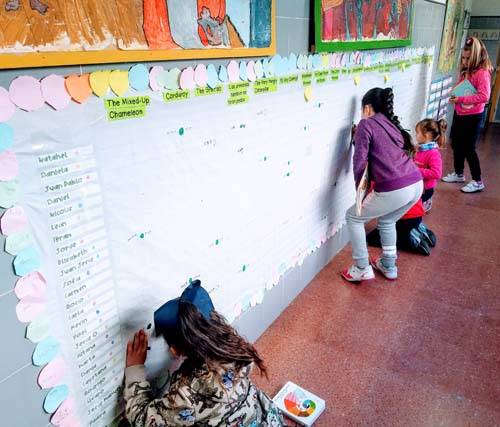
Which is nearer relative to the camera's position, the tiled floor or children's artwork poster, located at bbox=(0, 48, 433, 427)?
children's artwork poster, located at bbox=(0, 48, 433, 427)

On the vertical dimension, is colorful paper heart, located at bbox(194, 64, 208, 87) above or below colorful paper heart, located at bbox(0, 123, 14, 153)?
above

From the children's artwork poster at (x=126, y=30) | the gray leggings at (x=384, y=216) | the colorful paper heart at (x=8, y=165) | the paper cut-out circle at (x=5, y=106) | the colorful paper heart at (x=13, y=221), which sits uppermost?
the children's artwork poster at (x=126, y=30)

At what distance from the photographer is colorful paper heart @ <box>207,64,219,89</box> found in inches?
51.5

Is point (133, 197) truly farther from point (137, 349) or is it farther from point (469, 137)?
point (469, 137)

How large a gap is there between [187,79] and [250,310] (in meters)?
1.13

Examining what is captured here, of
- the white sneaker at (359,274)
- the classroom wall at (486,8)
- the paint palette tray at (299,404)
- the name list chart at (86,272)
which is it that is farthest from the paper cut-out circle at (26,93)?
the classroom wall at (486,8)

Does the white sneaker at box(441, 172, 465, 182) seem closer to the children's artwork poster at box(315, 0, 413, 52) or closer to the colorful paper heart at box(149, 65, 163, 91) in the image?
the children's artwork poster at box(315, 0, 413, 52)

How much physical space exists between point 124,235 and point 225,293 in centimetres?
65

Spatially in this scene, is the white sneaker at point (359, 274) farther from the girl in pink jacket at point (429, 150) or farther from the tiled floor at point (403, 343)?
the girl in pink jacket at point (429, 150)

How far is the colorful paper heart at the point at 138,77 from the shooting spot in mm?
1053

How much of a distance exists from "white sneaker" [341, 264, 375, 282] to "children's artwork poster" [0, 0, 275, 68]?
5.19 ft

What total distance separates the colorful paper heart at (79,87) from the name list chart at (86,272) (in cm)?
12

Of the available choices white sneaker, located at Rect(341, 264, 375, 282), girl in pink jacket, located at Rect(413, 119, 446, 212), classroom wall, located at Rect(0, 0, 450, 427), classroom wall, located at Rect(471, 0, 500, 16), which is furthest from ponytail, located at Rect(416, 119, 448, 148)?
classroom wall, located at Rect(471, 0, 500, 16)

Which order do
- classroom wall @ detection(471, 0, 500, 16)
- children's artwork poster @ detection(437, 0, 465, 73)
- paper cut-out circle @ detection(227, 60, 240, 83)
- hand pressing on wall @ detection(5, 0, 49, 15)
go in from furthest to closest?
classroom wall @ detection(471, 0, 500, 16), children's artwork poster @ detection(437, 0, 465, 73), paper cut-out circle @ detection(227, 60, 240, 83), hand pressing on wall @ detection(5, 0, 49, 15)
